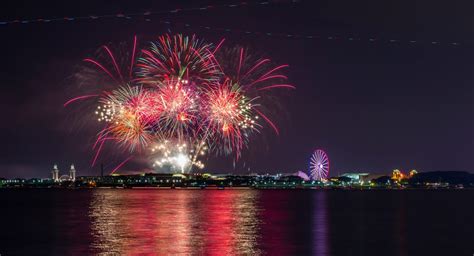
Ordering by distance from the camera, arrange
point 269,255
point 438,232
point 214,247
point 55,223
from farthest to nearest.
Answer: point 55,223 → point 438,232 → point 214,247 → point 269,255

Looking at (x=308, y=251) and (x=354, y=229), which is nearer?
(x=308, y=251)

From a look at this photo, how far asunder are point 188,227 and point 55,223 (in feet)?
44.5

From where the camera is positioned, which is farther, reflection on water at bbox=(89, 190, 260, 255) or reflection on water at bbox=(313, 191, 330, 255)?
reflection on water at bbox=(313, 191, 330, 255)

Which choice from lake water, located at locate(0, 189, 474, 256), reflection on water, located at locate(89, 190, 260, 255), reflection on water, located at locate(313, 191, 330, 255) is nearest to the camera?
reflection on water, located at locate(89, 190, 260, 255)

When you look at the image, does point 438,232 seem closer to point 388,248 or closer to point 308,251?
point 388,248

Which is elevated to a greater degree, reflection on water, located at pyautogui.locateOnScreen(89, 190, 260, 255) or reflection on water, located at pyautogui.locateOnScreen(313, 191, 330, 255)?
reflection on water, located at pyautogui.locateOnScreen(89, 190, 260, 255)

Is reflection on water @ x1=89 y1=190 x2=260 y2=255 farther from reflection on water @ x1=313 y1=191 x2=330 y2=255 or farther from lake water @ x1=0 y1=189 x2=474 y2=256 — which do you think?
reflection on water @ x1=313 y1=191 x2=330 y2=255

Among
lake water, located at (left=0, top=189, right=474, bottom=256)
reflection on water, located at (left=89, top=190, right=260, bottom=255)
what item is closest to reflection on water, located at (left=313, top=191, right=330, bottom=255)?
lake water, located at (left=0, top=189, right=474, bottom=256)

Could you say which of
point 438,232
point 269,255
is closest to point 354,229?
point 438,232

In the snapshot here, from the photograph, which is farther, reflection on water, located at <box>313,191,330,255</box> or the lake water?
reflection on water, located at <box>313,191,330,255</box>

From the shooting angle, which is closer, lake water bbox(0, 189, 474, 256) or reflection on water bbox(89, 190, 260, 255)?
reflection on water bbox(89, 190, 260, 255)

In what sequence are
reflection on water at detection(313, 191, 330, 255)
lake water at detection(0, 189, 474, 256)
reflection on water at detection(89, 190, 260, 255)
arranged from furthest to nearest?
reflection on water at detection(313, 191, 330, 255) → lake water at detection(0, 189, 474, 256) → reflection on water at detection(89, 190, 260, 255)

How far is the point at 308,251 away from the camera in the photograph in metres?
37.5

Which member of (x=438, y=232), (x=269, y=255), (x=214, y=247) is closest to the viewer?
Answer: (x=269, y=255)
